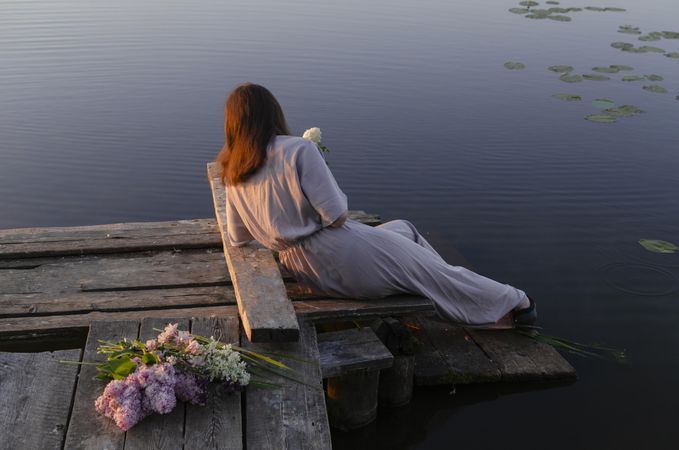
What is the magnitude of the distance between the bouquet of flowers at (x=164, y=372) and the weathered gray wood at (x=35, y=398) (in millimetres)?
179

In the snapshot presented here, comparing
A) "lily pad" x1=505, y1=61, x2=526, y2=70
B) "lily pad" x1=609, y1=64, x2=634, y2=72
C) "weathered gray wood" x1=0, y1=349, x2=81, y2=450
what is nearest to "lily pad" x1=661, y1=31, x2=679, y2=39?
"lily pad" x1=609, y1=64, x2=634, y2=72

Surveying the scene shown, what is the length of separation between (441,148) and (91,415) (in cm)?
667

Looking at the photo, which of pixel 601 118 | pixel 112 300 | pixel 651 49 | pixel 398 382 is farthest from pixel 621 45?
pixel 112 300

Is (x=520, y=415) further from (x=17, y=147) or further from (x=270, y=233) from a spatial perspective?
(x=17, y=147)

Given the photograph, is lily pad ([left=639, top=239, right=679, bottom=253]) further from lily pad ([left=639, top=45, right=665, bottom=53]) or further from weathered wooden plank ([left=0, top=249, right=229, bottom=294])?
lily pad ([left=639, top=45, right=665, bottom=53])

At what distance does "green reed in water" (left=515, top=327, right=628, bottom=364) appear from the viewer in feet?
16.7

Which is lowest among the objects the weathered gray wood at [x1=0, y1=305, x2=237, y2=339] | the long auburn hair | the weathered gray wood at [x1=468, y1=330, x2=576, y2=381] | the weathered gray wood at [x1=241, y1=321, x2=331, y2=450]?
the weathered gray wood at [x1=468, y1=330, x2=576, y2=381]

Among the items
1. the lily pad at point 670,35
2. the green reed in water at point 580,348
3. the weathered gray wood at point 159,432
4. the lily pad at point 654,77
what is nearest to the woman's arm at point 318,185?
the weathered gray wood at point 159,432

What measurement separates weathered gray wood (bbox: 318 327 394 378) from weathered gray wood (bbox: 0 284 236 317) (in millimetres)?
674

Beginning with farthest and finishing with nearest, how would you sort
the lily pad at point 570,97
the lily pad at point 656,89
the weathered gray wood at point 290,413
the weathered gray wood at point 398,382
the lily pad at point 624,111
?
the lily pad at point 656,89, the lily pad at point 570,97, the lily pad at point 624,111, the weathered gray wood at point 398,382, the weathered gray wood at point 290,413

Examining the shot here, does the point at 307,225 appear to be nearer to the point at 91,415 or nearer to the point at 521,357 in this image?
the point at 91,415

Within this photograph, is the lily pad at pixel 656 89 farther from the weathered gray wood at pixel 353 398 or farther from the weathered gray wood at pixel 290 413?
the weathered gray wood at pixel 290 413

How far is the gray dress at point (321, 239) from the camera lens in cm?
402

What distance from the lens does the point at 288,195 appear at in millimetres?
4086
